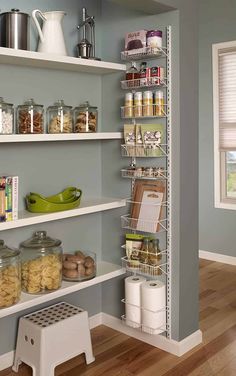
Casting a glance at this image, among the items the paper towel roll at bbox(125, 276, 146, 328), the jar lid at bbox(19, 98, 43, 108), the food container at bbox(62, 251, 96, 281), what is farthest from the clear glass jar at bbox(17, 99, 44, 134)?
the paper towel roll at bbox(125, 276, 146, 328)

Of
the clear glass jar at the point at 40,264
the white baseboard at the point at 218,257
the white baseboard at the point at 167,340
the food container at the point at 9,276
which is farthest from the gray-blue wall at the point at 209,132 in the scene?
the food container at the point at 9,276

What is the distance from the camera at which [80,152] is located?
297 cm

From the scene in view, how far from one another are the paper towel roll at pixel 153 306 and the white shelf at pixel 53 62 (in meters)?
1.34

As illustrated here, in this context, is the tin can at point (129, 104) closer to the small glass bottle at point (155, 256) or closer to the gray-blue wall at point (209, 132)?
the small glass bottle at point (155, 256)

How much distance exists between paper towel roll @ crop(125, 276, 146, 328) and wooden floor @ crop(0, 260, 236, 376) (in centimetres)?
18

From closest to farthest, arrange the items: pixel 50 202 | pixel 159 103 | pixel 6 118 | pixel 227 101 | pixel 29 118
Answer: pixel 6 118, pixel 29 118, pixel 50 202, pixel 159 103, pixel 227 101

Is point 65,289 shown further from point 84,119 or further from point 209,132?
point 209,132

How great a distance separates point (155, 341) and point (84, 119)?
1440mm

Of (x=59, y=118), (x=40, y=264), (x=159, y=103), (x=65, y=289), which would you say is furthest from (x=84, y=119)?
(x=65, y=289)

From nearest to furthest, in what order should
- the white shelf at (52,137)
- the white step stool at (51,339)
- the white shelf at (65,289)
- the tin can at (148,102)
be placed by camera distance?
the white shelf at (52,137) < the white shelf at (65,289) < the white step stool at (51,339) < the tin can at (148,102)

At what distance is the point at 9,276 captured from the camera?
7.69ft

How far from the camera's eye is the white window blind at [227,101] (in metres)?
4.50

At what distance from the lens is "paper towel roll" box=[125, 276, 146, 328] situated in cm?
281

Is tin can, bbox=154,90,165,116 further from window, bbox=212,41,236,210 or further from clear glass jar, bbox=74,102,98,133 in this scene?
window, bbox=212,41,236,210
